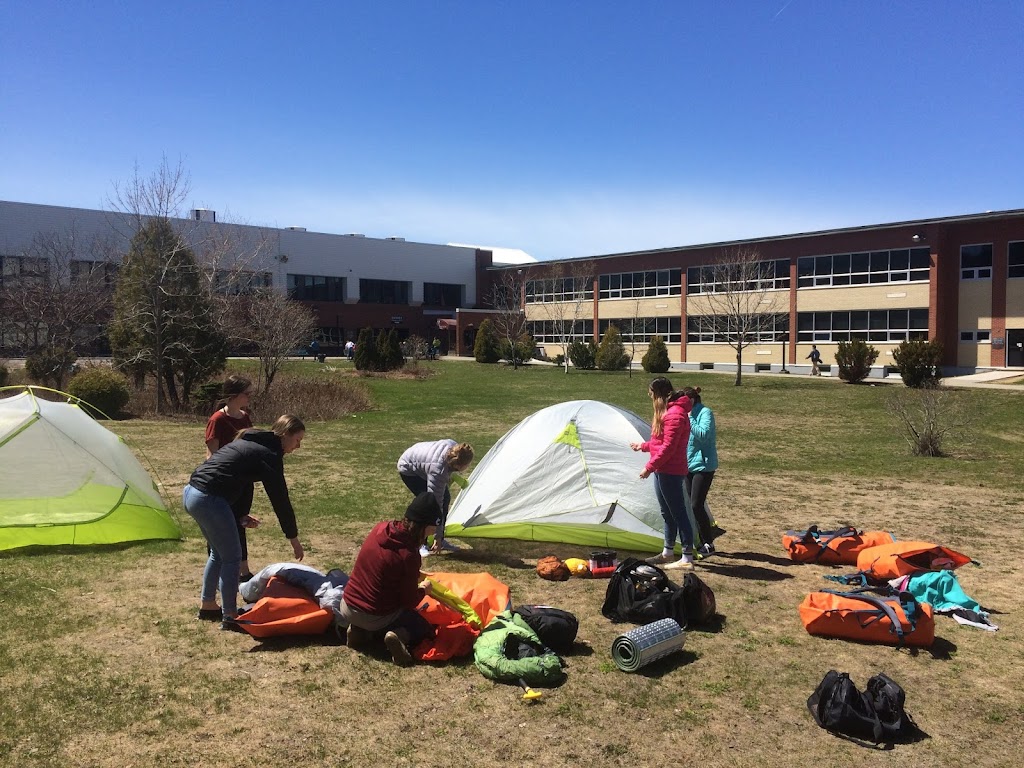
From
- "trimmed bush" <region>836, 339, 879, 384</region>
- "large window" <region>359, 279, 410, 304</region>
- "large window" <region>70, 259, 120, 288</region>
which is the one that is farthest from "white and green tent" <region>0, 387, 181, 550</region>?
"large window" <region>359, 279, 410, 304</region>

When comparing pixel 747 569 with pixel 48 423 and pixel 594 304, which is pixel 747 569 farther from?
pixel 594 304

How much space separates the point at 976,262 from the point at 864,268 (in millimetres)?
5389

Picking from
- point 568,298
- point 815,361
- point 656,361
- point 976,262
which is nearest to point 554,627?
point 815,361

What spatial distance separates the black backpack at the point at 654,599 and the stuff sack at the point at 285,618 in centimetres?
219

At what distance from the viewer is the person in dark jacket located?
5504mm

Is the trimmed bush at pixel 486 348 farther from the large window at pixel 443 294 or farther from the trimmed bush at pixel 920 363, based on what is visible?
the trimmed bush at pixel 920 363

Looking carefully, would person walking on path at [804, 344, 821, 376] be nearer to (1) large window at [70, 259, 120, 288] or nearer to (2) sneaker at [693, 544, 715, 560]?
(1) large window at [70, 259, 120, 288]

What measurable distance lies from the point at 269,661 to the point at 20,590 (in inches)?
106

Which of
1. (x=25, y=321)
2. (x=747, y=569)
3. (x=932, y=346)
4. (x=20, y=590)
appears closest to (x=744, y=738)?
(x=747, y=569)

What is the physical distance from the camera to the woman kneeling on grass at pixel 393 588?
5.25 metres

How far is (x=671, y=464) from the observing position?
7.50m

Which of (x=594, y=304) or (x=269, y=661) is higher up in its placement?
(x=594, y=304)

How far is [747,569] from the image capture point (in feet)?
25.4

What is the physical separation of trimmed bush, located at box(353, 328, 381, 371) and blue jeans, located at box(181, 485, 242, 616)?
32.7 m
